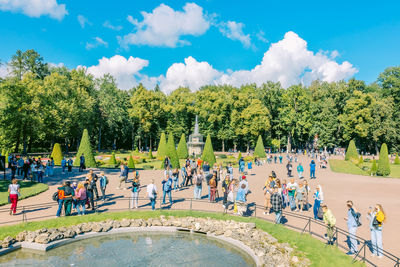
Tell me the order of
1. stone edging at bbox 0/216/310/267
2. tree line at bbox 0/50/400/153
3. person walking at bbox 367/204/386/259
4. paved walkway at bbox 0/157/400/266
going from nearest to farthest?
person walking at bbox 367/204/386/259 → stone edging at bbox 0/216/310/267 → paved walkway at bbox 0/157/400/266 → tree line at bbox 0/50/400/153

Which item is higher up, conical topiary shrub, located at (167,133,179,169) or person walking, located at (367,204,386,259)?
conical topiary shrub, located at (167,133,179,169)

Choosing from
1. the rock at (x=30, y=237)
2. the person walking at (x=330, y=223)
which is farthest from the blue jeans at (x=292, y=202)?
the rock at (x=30, y=237)

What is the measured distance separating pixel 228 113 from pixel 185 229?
172 feet

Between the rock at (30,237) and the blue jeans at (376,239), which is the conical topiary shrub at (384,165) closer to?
the blue jeans at (376,239)

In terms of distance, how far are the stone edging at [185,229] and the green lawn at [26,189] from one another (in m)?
5.84

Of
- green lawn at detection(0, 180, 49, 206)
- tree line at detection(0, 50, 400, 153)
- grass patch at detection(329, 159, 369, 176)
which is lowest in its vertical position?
grass patch at detection(329, 159, 369, 176)

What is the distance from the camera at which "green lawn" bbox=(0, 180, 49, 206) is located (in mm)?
15488

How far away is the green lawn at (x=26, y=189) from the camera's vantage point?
15488 mm

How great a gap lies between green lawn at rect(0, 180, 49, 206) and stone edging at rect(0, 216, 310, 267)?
584cm

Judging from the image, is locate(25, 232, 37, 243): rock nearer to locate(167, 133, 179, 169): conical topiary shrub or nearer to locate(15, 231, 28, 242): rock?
locate(15, 231, 28, 242): rock

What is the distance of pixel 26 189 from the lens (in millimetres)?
17203

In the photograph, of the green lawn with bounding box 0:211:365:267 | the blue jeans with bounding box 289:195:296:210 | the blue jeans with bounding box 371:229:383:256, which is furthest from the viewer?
the blue jeans with bounding box 289:195:296:210

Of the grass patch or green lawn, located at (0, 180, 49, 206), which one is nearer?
green lawn, located at (0, 180, 49, 206)

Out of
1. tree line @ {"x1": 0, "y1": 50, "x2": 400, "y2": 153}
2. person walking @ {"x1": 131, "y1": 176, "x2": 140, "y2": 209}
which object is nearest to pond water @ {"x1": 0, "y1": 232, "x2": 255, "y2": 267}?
person walking @ {"x1": 131, "y1": 176, "x2": 140, "y2": 209}
